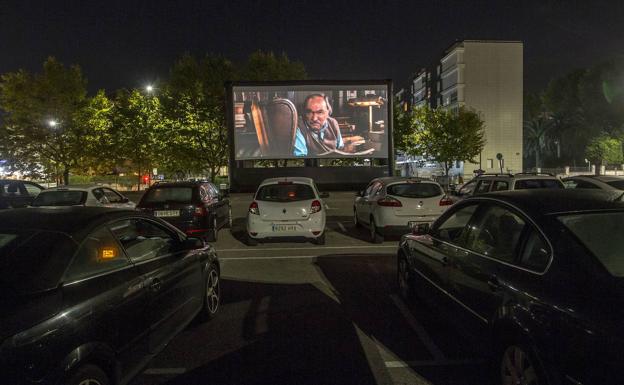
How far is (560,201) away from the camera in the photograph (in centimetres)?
353

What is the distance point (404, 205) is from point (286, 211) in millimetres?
2530

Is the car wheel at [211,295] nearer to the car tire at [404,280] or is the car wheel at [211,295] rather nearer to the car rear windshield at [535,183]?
the car tire at [404,280]

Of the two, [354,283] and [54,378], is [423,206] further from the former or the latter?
[54,378]

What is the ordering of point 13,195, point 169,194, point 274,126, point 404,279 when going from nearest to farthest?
point 404,279 < point 169,194 < point 13,195 < point 274,126

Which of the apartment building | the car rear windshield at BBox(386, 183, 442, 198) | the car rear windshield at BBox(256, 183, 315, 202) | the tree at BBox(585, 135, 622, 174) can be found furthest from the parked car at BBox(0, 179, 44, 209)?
the tree at BBox(585, 135, 622, 174)

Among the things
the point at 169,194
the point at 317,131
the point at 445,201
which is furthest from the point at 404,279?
the point at 317,131

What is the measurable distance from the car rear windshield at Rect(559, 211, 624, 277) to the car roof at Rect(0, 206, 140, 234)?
331 centimetres

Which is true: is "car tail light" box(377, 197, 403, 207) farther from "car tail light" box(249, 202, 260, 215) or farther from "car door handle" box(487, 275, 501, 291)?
"car door handle" box(487, 275, 501, 291)

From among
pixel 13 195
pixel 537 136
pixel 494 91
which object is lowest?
pixel 13 195

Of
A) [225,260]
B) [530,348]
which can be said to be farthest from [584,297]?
[225,260]

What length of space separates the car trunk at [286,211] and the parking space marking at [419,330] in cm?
392

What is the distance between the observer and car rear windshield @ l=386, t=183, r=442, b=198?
1057cm

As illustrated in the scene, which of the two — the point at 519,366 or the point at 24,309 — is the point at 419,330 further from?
the point at 24,309

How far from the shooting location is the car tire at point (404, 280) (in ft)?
19.1
